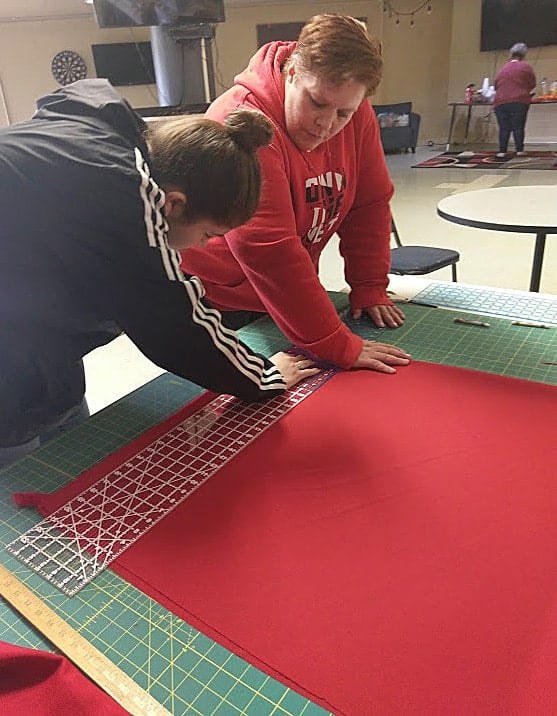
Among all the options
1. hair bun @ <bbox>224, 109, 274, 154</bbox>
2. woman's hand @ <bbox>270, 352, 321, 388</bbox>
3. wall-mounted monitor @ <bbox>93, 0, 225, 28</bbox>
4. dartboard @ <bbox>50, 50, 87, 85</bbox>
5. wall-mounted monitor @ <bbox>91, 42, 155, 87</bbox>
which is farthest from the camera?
wall-mounted monitor @ <bbox>91, 42, 155, 87</bbox>

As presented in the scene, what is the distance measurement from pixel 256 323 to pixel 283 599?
0.87 metres

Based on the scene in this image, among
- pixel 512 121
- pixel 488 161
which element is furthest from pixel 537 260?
pixel 512 121

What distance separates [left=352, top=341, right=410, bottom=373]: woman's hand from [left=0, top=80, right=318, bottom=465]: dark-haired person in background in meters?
0.30

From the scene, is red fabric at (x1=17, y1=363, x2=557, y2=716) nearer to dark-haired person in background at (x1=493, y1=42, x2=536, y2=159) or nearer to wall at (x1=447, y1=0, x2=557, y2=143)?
dark-haired person in background at (x1=493, y1=42, x2=536, y2=159)

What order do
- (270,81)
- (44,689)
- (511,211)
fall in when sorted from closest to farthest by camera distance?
(44,689) → (270,81) → (511,211)

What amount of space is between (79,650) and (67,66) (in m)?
9.09

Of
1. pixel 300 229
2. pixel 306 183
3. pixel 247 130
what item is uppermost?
pixel 247 130

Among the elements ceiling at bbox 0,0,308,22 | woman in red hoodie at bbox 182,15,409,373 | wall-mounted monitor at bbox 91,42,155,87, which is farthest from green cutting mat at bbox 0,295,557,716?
wall-mounted monitor at bbox 91,42,155,87

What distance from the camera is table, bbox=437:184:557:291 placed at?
1.76 m

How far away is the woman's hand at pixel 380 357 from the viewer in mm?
1208

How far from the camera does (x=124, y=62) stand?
8.37 metres

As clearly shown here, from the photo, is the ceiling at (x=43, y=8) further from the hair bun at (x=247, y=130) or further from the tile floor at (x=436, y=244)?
the hair bun at (x=247, y=130)

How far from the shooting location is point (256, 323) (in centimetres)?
148

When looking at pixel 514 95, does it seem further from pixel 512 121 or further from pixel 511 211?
pixel 511 211
